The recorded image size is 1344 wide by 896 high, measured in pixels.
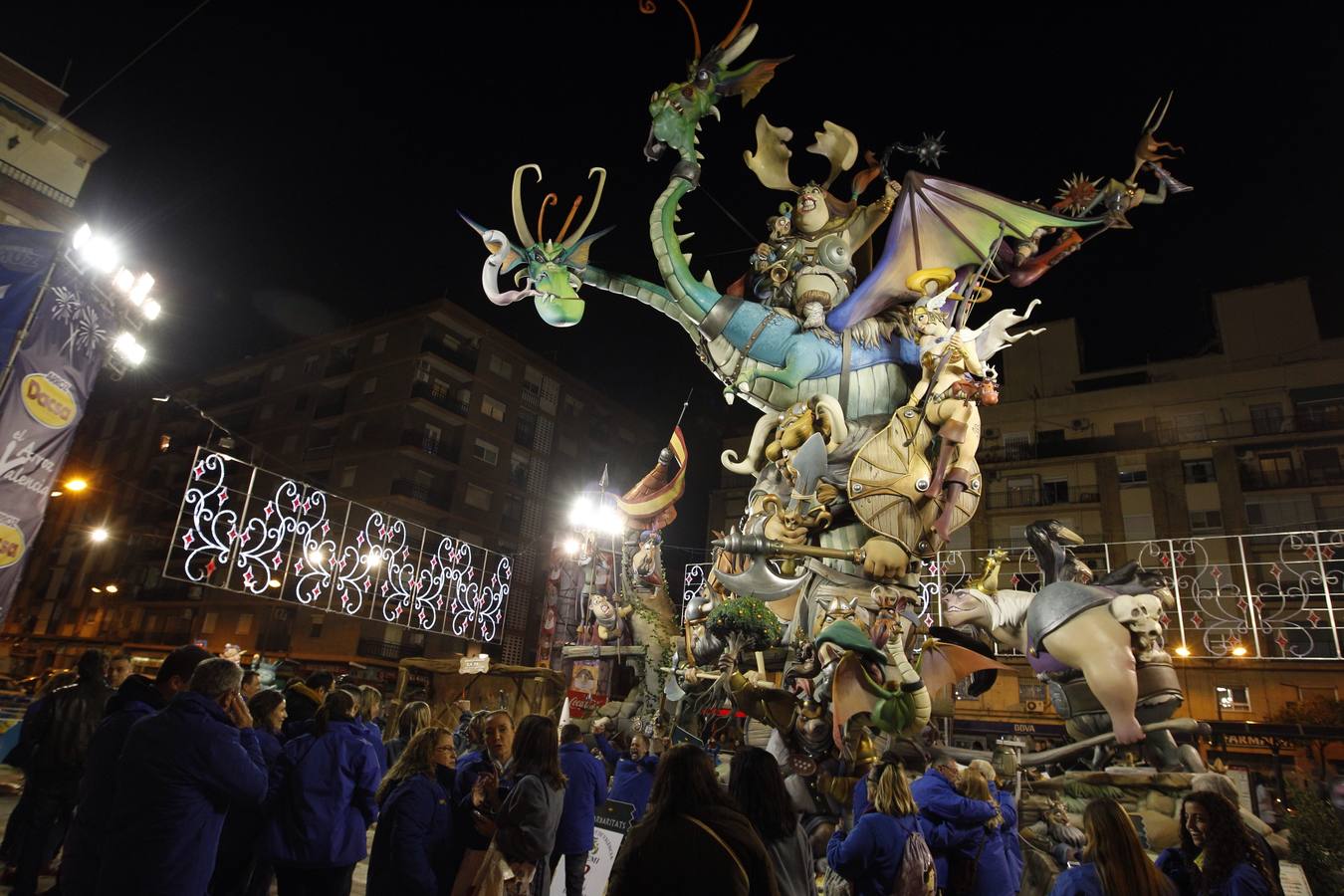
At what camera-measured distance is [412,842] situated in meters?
3.71

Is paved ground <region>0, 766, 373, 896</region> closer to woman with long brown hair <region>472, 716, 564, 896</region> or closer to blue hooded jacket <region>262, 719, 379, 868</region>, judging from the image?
blue hooded jacket <region>262, 719, 379, 868</region>

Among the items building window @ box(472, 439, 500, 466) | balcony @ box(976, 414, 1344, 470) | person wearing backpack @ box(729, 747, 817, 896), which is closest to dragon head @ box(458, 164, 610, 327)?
person wearing backpack @ box(729, 747, 817, 896)

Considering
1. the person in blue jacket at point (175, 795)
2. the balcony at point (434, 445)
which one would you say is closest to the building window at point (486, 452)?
the balcony at point (434, 445)

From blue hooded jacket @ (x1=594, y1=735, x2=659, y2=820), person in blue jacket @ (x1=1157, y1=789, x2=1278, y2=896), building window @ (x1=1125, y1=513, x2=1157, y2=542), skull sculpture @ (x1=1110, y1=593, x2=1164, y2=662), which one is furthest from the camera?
building window @ (x1=1125, y1=513, x2=1157, y2=542)

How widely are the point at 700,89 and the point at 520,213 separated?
345 cm

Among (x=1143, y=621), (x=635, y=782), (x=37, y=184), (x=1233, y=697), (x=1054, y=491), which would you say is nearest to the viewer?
(x=635, y=782)

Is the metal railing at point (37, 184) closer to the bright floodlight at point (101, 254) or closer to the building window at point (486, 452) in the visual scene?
the bright floodlight at point (101, 254)

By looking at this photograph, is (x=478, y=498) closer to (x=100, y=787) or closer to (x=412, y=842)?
(x=100, y=787)

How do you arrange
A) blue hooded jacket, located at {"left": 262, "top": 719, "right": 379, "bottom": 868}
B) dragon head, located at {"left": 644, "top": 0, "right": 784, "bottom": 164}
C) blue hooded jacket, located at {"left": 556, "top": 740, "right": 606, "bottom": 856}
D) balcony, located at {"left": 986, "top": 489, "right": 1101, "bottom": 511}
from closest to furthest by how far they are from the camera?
blue hooded jacket, located at {"left": 262, "top": 719, "right": 379, "bottom": 868}, blue hooded jacket, located at {"left": 556, "top": 740, "right": 606, "bottom": 856}, dragon head, located at {"left": 644, "top": 0, "right": 784, "bottom": 164}, balcony, located at {"left": 986, "top": 489, "right": 1101, "bottom": 511}

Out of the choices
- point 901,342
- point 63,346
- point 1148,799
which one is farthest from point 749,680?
point 63,346

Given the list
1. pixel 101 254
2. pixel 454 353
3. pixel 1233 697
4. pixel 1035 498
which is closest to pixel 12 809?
pixel 101 254

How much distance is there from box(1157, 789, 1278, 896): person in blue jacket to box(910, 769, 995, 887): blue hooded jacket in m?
0.99

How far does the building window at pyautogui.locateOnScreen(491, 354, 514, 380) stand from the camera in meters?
39.6

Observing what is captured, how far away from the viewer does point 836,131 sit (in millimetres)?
12344
